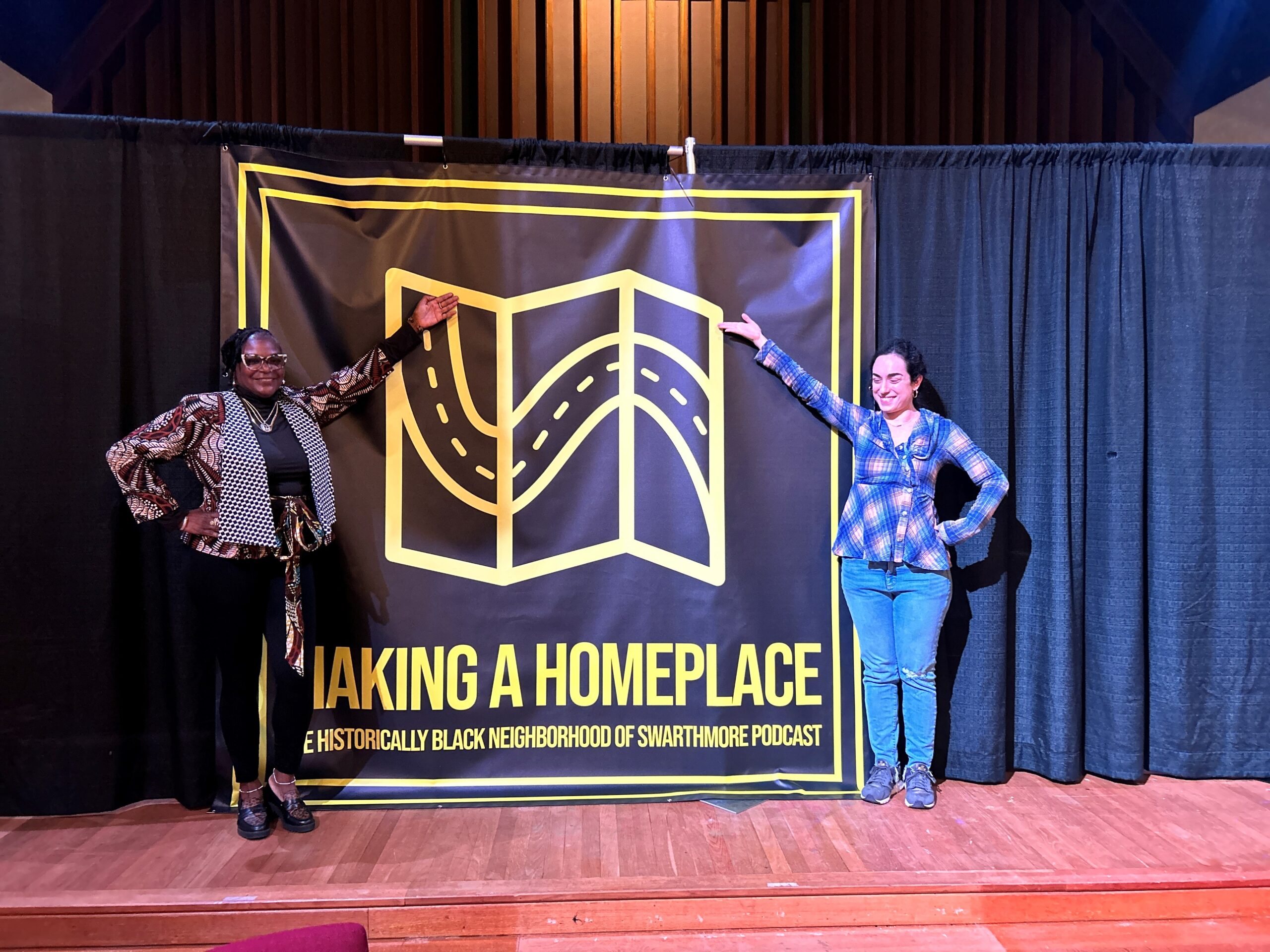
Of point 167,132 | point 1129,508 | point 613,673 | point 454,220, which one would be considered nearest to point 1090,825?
point 1129,508

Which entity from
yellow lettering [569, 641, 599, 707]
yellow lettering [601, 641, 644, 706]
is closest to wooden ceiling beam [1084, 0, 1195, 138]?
yellow lettering [601, 641, 644, 706]

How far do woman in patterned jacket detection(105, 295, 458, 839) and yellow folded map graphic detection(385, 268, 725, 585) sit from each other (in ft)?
1.01

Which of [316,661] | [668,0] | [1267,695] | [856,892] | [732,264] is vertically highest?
[668,0]

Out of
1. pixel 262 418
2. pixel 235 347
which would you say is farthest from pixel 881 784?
pixel 235 347

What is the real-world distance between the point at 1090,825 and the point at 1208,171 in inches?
92.0

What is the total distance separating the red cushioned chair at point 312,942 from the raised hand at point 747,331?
207 centimetres

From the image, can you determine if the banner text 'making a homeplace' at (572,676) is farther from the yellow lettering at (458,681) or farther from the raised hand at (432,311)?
the raised hand at (432,311)

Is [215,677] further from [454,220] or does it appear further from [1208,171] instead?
[1208,171]

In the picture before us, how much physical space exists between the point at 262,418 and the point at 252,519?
0.31m

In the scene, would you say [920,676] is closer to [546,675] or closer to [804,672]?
[804,672]

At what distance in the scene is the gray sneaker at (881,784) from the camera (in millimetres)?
2621

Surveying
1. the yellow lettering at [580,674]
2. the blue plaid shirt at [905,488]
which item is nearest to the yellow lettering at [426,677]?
the yellow lettering at [580,674]

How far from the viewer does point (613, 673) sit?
269 cm

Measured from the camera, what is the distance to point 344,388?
8.30 ft
